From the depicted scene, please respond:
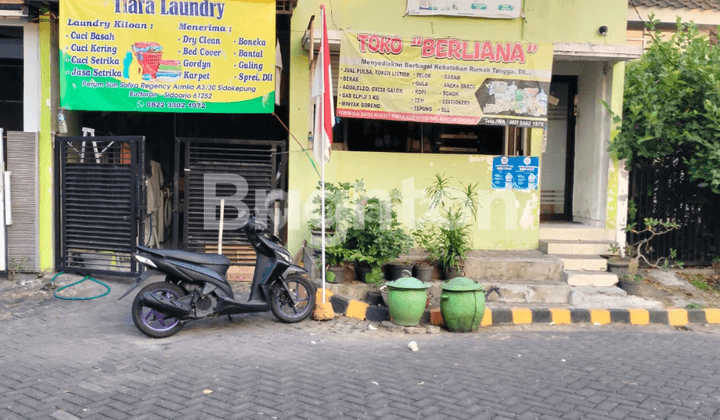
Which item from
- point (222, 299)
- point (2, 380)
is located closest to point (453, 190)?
point (222, 299)

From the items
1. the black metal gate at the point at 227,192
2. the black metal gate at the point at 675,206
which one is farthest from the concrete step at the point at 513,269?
the black metal gate at the point at 227,192

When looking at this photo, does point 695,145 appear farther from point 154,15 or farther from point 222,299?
point 154,15

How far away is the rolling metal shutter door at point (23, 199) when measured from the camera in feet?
29.1

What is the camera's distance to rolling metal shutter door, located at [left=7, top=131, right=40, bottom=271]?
8.88 meters

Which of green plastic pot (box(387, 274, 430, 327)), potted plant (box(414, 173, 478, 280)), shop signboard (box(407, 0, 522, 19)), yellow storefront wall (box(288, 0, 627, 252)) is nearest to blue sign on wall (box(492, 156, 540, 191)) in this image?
yellow storefront wall (box(288, 0, 627, 252))

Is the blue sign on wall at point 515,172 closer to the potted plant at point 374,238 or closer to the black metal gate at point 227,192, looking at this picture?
the potted plant at point 374,238

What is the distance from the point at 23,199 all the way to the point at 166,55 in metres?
3.01

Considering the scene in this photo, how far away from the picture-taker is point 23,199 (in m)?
8.91

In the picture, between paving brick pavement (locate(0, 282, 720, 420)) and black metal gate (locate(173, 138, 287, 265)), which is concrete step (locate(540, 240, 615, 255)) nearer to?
paving brick pavement (locate(0, 282, 720, 420))

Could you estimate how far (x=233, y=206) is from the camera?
968cm

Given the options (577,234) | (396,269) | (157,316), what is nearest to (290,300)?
(157,316)

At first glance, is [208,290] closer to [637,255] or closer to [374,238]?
[374,238]

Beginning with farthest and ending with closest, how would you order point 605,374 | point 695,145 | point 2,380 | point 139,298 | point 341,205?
point 695,145
point 341,205
point 139,298
point 605,374
point 2,380

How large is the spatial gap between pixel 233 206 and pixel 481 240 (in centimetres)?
407
